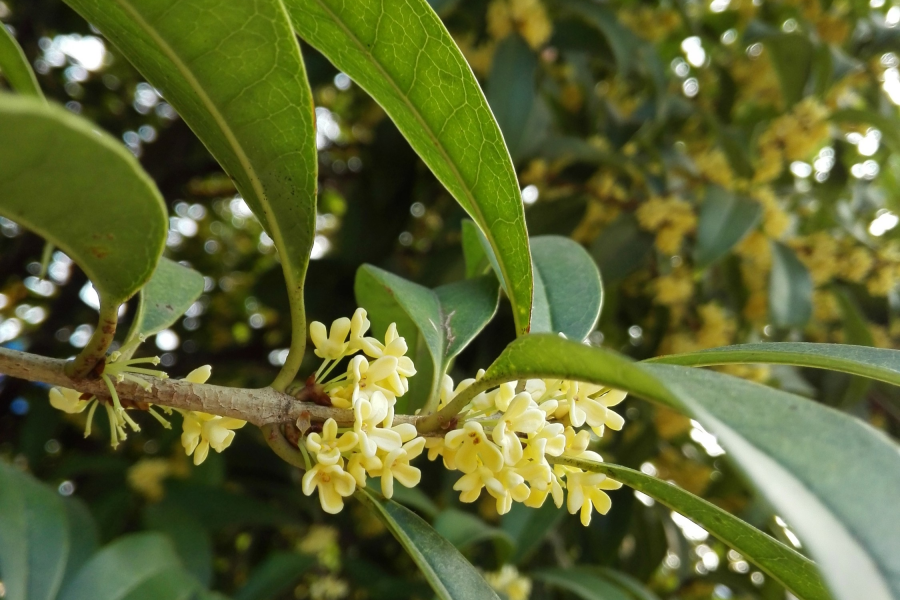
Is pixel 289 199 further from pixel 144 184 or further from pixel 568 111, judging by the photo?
pixel 568 111

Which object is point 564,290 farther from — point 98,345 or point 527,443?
point 98,345

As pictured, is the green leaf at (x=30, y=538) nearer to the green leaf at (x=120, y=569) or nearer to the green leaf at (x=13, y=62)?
the green leaf at (x=120, y=569)

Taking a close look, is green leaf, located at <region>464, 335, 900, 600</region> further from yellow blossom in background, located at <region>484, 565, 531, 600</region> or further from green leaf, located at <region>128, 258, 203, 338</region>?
yellow blossom in background, located at <region>484, 565, 531, 600</region>

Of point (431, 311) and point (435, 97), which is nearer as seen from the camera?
point (435, 97)

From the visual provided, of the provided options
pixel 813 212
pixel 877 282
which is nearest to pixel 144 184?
pixel 877 282

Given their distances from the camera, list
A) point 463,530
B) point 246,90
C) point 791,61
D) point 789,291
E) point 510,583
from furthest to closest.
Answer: point 791,61
point 789,291
point 510,583
point 463,530
point 246,90

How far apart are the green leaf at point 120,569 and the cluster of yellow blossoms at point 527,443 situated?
0.73 m

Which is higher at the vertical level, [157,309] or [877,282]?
[157,309]

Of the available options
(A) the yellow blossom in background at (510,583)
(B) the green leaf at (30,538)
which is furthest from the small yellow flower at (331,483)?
(A) the yellow blossom in background at (510,583)

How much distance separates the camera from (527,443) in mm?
601

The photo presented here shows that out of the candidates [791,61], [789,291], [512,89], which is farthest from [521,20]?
[789,291]

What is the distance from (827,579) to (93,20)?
62cm

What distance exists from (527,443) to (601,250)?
1.08 meters

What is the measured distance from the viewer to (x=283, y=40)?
0.48 meters
